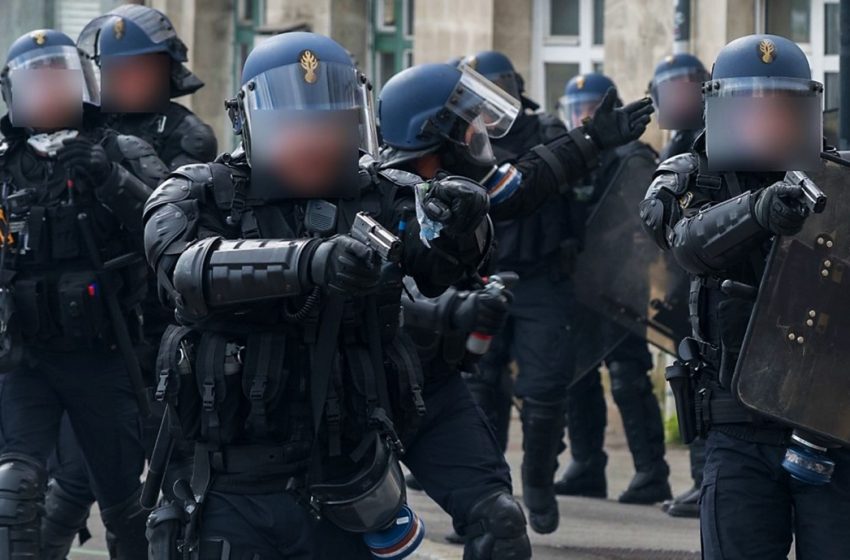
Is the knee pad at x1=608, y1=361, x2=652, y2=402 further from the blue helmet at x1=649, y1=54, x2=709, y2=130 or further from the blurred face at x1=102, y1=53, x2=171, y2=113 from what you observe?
the blurred face at x1=102, y1=53, x2=171, y2=113

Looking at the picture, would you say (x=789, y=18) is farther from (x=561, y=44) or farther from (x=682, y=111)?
(x=682, y=111)

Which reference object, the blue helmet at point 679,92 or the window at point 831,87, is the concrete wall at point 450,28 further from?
the blue helmet at point 679,92

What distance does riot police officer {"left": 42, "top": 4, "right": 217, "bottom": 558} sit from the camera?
6902 mm

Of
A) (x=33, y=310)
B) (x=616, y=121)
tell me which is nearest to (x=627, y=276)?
(x=616, y=121)

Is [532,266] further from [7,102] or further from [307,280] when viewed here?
[307,280]

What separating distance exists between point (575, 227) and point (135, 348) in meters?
2.78

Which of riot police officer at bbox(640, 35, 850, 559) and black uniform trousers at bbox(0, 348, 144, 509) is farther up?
riot police officer at bbox(640, 35, 850, 559)

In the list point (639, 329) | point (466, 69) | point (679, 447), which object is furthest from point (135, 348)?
point (679, 447)

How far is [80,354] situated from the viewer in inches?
263

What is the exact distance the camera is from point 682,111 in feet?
29.3

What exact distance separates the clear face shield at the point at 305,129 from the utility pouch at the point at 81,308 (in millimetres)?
2009

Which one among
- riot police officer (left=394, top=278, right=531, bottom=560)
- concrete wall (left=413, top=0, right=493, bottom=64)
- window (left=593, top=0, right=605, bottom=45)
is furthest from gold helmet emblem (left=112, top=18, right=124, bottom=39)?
window (left=593, top=0, right=605, bottom=45)

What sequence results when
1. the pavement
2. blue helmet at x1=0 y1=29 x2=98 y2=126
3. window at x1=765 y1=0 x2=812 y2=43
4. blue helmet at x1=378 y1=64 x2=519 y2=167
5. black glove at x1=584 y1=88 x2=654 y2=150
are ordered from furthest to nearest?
window at x1=765 y1=0 x2=812 y2=43 → the pavement → black glove at x1=584 y1=88 x2=654 y2=150 → blue helmet at x1=0 y1=29 x2=98 y2=126 → blue helmet at x1=378 y1=64 x2=519 y2=167

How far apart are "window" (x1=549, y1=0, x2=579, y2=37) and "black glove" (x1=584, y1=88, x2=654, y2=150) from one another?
6.10m
